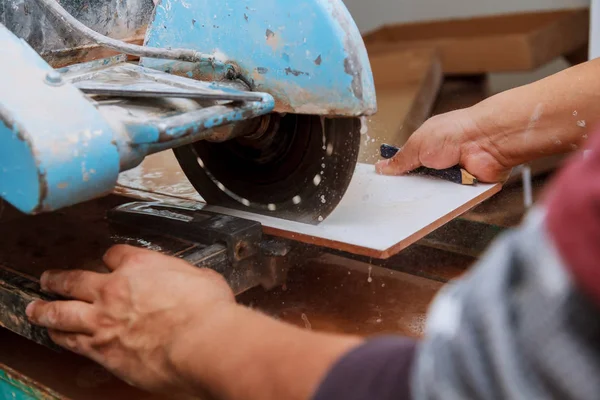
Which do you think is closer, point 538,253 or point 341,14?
point 538,253

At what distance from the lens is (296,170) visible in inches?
55.9

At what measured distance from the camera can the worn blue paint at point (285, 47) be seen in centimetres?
120

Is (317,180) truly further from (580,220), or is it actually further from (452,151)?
(580,220)

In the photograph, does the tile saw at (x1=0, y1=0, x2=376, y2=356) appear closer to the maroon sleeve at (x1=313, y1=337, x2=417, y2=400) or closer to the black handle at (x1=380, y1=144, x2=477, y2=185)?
the black handle at (x1=380, y1=144, x2=477, y2=185)

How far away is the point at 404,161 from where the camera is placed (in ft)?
5.23

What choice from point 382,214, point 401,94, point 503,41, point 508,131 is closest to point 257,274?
point 382,214

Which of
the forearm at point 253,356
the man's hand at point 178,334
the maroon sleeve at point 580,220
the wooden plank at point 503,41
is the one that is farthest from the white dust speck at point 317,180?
the wooden plank at point 503,41

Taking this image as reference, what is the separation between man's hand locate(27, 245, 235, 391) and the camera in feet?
3.02

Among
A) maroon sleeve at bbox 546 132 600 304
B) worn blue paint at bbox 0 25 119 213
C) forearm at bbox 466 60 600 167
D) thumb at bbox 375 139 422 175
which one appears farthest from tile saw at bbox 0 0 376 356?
maroon sleeve at bbox 546 132 600 304

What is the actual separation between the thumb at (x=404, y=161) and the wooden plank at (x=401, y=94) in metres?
0.25

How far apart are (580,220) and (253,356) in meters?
0.44

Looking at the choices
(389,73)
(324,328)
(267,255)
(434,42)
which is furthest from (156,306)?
(434,42)

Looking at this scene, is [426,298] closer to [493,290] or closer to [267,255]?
[267,255]

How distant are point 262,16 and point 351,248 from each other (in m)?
0.48
